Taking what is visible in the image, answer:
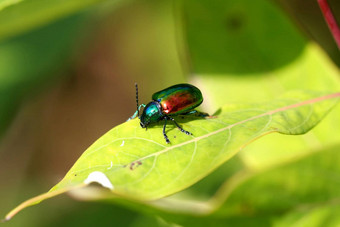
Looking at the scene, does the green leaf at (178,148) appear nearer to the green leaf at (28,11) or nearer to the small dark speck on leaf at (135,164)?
the small dark speck on leaf at (135,164)

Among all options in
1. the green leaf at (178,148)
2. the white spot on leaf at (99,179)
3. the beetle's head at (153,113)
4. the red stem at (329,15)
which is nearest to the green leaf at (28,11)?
the beetle's head at (153,113)

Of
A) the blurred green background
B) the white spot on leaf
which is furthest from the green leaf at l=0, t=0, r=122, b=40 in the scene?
the white spot on leaf

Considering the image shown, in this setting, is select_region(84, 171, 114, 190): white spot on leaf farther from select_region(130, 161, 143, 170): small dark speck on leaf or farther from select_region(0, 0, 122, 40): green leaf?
select_region(0, 0, 122, 40): green leaf

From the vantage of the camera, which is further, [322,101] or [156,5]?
[156,5]

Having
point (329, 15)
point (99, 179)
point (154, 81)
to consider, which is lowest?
point (99, 179)

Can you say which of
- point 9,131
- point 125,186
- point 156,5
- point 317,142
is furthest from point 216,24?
point 9,131

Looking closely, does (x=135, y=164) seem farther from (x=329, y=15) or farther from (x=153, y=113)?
(x=329, y=15)

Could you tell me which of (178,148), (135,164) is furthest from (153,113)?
(135,164)

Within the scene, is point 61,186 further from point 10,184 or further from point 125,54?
point 125,54
